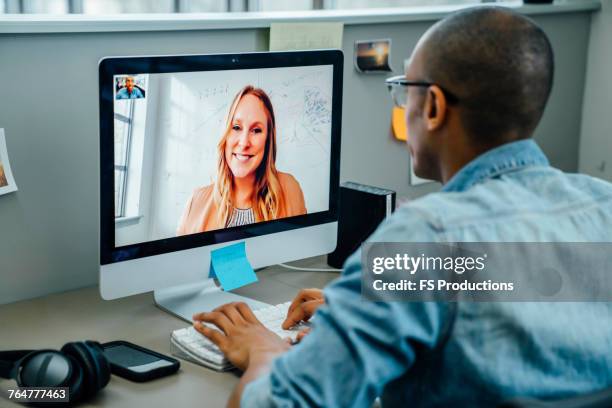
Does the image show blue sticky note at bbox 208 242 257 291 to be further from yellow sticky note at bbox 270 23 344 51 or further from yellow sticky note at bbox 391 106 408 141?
yellow sticky note at bbox 391 106 408 141

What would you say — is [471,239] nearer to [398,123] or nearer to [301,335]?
[301,335]

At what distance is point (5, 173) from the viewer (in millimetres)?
1383

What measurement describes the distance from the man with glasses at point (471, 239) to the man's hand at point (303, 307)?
11.7 inches

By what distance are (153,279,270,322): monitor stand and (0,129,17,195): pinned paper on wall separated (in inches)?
12.2

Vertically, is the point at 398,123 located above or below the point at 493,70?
below

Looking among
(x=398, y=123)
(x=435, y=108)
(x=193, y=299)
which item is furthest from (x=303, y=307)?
(x=398, y=123)

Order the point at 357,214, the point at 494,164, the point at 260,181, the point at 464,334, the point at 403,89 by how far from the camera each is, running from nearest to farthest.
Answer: the point at 464,334
the point at 494,164
the point at 403,89
the point at 260,181
the point at 357,214

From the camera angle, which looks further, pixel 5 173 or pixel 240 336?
pixel 5 173

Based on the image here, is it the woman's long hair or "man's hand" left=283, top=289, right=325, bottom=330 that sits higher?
the woman's long hair

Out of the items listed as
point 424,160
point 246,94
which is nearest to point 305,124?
point 246,94

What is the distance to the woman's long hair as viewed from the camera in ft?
4.55

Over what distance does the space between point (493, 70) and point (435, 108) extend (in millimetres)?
80

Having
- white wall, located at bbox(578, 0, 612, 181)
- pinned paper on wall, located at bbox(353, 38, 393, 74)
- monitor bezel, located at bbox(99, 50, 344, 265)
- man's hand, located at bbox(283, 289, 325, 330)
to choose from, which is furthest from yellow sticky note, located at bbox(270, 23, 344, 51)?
white wall, located at bbox(578, 0, 612, 181)

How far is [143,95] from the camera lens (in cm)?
127
